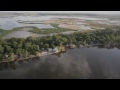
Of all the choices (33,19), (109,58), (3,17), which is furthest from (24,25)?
(109,58)

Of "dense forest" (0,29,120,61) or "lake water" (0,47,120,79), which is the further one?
"dense forest" (0,29,120,61)

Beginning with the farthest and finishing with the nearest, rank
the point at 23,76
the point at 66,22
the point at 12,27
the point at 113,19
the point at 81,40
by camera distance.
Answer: the point at 113,19 → the point at 66,22 → the point at 12,27 → the point at 81,40 → the point at 23,76

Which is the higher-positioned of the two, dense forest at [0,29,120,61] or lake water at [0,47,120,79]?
dense forest at [0,29,120,61]

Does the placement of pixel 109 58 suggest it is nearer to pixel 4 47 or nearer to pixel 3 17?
pixel 4 47

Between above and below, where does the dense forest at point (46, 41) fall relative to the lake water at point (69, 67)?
above

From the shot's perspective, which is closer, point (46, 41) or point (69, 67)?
point (69, 67)
